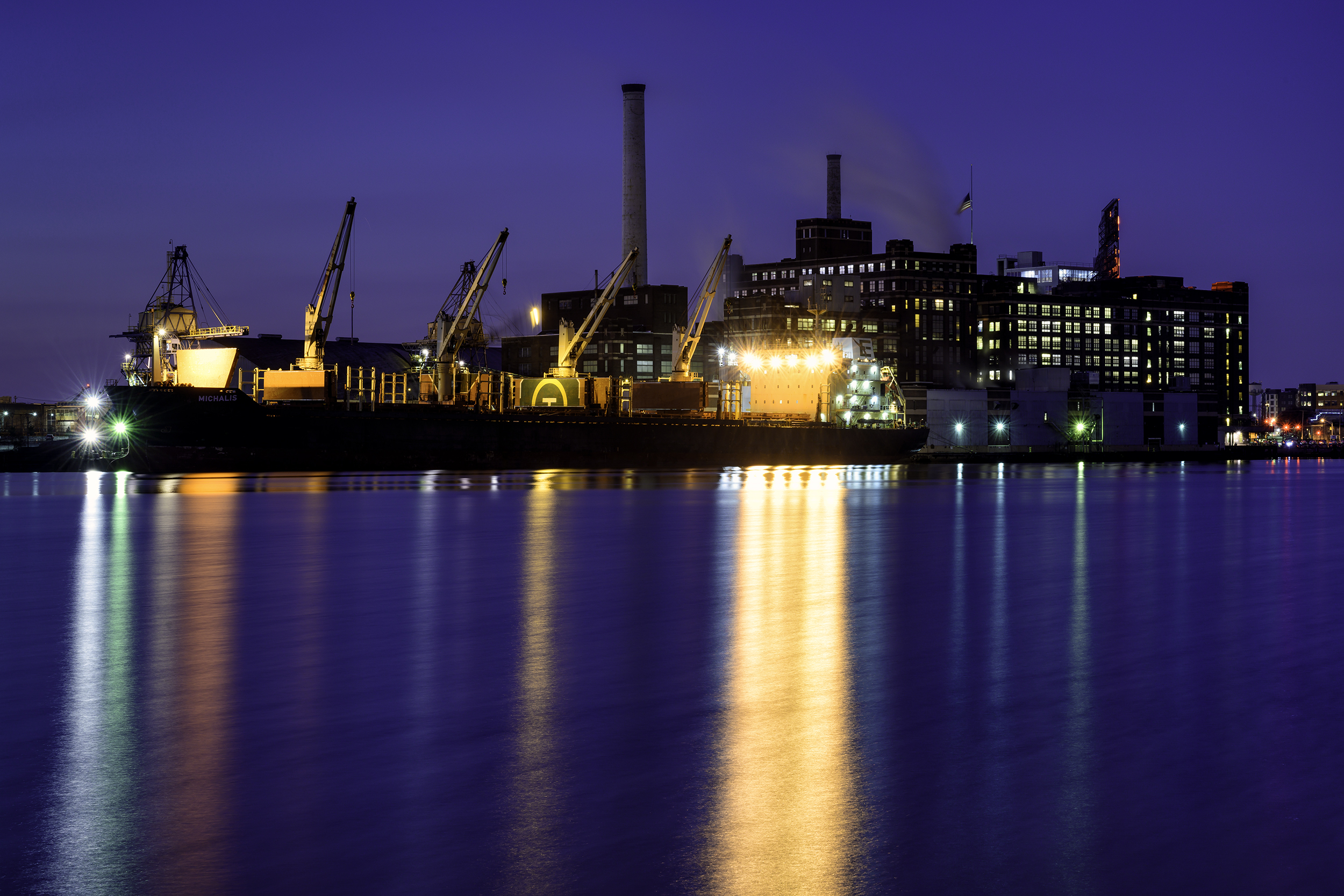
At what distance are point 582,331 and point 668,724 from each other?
96620 millimetres

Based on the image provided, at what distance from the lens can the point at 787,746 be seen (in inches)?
344

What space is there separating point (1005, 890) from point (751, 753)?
2644 millimetres

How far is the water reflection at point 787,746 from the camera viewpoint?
21.1 ft

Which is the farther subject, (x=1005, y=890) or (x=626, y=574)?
(x=626, y=574)

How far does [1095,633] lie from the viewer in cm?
1420

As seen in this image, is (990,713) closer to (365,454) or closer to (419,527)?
(419,527)

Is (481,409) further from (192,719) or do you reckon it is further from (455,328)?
(192,719)

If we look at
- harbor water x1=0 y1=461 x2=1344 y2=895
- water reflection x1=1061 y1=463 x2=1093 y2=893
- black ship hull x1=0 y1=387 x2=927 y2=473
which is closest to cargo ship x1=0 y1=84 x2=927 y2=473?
black ship hull x1=0 y1=387 x2=927 y2=473

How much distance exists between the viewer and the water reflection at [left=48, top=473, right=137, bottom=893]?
6.32 metres

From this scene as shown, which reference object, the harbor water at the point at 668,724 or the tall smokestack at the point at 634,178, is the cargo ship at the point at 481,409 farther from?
the harbor water at the point at 668,724

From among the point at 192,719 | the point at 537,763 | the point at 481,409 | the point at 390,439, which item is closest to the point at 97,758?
the point at 192,719

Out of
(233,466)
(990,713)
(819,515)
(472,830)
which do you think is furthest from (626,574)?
(233,466)

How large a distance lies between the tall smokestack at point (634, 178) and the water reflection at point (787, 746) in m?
118

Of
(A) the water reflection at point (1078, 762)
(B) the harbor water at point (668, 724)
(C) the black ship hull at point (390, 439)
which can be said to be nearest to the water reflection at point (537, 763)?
(B) the harbor water at point (668, 724)
